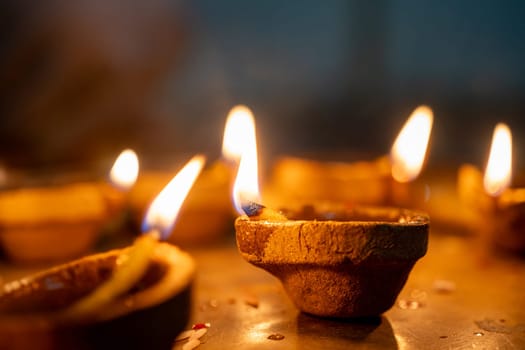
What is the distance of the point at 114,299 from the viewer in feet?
4.95

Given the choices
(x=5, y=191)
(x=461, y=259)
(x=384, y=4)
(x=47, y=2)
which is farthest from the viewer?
(x=384, y=4)

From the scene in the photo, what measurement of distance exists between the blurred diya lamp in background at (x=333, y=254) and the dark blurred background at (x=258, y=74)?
3649mm

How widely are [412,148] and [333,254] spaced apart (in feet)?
5.57

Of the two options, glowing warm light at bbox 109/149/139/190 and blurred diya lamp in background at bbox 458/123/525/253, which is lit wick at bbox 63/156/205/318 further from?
blurred diya lamp in background at bbox 458/123/525/253

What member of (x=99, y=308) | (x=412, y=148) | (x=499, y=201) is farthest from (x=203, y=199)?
(x=99, y=308)

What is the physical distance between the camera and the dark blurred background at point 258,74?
5.60 meters

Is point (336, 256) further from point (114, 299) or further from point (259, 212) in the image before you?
point (114, 299)

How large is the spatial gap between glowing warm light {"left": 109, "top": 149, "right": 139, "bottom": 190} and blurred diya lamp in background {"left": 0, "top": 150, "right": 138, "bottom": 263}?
0.04 metres

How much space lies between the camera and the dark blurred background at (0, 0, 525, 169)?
5.60 metres

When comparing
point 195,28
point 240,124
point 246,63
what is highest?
point 195,28

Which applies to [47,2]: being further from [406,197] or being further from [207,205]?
[406,197]

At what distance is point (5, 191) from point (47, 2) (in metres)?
2.51

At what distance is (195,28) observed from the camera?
6.15m

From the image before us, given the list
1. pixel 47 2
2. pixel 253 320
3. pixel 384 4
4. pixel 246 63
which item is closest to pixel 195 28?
pixel 246 63
